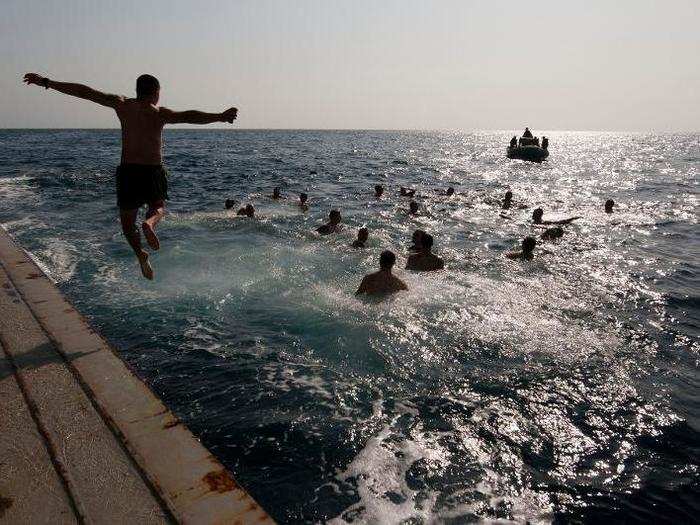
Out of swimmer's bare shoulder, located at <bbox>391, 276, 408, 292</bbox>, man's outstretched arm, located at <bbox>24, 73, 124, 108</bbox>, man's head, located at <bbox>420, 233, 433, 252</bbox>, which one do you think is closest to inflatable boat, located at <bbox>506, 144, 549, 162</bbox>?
man's head, located at <bbox>420, 233, 433, 252</bbox>

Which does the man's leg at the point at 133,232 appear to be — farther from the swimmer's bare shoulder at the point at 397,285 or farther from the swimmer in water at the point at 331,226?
the swimmer in water at the point at 331,226

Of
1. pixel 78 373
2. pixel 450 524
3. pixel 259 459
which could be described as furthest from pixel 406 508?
pixel 78 373

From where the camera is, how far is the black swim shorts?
503 cm

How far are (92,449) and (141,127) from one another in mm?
3323

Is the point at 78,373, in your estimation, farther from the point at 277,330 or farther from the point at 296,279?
the point at 296,279

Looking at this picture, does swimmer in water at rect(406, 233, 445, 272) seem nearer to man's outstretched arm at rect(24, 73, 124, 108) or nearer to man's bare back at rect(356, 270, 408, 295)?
man's bare back at rect(356, 270, 408, 295)

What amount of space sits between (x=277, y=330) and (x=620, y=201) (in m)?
24.3

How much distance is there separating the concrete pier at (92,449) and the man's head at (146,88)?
2.59 metres

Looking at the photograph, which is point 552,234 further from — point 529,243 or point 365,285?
point 365,285

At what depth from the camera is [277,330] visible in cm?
717

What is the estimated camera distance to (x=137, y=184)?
5.06 meters

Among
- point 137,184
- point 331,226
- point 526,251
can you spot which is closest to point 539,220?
point 526,251

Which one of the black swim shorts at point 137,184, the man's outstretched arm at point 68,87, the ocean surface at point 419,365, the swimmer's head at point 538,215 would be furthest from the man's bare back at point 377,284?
the swimmer's head at point 538,215

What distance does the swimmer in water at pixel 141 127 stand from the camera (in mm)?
4633
